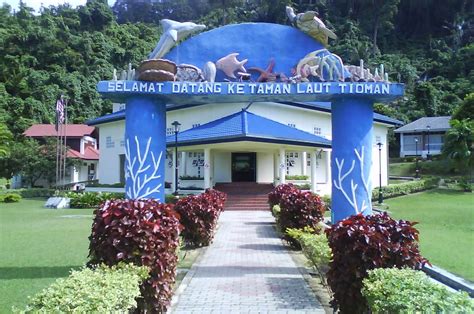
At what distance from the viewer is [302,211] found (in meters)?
12.4

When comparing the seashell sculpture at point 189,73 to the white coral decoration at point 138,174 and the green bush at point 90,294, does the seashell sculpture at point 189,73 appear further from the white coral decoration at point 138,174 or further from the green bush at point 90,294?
the green bush at point 90,294

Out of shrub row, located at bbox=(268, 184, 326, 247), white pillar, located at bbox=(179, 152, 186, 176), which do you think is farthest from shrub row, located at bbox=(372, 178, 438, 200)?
shrub row, located at bbox=(268, 184, 326, 247)

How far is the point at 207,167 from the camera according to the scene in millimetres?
27750

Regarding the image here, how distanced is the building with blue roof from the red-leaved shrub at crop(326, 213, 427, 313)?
2131cm

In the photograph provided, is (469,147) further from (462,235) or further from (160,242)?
(160,242)

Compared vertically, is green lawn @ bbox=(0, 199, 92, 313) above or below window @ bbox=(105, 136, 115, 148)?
below

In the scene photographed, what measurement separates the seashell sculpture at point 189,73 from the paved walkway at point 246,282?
159 inches

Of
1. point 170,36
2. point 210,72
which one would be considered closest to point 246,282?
point 210,72

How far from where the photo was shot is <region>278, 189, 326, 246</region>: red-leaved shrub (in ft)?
40.7

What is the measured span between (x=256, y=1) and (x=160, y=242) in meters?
88.8

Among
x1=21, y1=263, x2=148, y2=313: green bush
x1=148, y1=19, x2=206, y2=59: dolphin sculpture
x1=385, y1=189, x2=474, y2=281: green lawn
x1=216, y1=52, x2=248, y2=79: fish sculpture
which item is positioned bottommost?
x1=385, y1=189, x2=474, y2=281: green lawn

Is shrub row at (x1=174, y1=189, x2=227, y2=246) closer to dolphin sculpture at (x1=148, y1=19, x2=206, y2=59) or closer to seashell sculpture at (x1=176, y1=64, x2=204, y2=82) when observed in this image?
seashell sculpture at (x1=176, y1=64, x2=204, y2=82)

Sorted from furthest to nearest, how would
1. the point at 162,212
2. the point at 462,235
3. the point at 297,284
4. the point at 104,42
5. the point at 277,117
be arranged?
the point at 104,42 < the point at 277,117 < the point at 462,235 < the point at 297,284 < the point at 162,212

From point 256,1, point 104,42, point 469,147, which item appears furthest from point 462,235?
point 256,1
